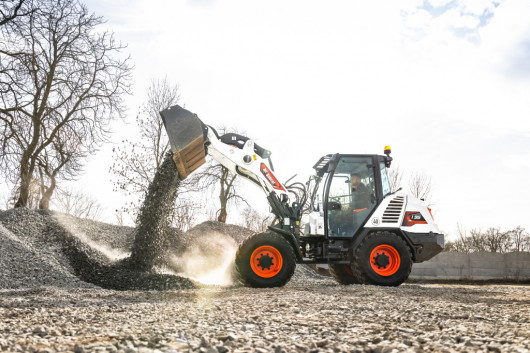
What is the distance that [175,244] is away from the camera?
1385cm

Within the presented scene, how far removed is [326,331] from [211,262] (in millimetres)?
10259

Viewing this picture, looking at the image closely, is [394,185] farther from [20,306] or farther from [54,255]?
[20,306]

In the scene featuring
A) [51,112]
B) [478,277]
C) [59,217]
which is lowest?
[478,277]

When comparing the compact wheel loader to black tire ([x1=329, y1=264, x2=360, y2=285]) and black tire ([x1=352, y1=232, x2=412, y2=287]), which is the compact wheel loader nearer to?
black tire ([x1=352, y1=232, x2=412, y2=287])

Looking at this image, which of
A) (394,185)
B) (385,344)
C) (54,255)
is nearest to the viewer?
(385,344)

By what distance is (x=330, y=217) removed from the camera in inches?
329

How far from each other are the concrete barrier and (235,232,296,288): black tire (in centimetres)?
953

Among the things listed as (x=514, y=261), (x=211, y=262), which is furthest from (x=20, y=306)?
(x=514, y=261)

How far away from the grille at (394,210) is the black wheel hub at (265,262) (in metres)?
2.31

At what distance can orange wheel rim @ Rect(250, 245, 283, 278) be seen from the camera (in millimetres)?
7875

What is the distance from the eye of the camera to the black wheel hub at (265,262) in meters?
7.87

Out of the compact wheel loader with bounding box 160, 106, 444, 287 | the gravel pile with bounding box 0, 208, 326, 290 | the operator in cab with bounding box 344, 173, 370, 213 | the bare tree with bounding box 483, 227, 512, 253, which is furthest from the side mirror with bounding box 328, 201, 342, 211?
the bare tree with bounding box 483, 227, 512, 253

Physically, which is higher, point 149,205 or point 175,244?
point 149,205

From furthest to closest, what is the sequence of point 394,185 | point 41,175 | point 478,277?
point 394,185
point 41,175
point 478,277
